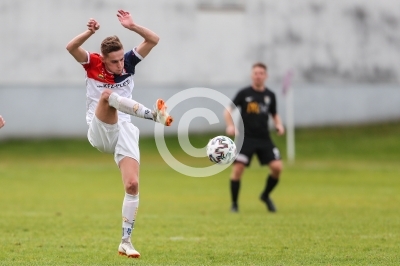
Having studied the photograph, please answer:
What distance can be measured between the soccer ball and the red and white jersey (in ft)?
3.51

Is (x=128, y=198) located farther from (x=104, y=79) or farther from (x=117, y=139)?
(x=104, y=79)

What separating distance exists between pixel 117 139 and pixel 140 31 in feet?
4.17

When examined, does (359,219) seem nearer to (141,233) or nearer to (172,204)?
(141,233)

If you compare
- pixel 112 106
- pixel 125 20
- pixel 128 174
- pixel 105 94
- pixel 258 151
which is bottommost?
pixel 128 174

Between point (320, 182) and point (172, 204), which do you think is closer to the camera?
point (172, 204)

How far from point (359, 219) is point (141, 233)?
3.76m

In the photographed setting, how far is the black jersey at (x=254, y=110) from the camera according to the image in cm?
1482

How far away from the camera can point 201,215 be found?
46.1ft

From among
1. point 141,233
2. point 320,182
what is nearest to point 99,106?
point 141,233

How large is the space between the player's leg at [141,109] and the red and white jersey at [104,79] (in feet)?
2.64

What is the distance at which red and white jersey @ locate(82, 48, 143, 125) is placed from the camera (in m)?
9.39

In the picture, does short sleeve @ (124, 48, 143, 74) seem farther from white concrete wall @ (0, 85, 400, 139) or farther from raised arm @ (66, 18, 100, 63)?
white concrete wall @ (0, 85, 400, 139)

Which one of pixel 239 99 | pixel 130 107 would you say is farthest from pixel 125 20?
pixel 239 99

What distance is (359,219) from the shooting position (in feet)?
42.8
